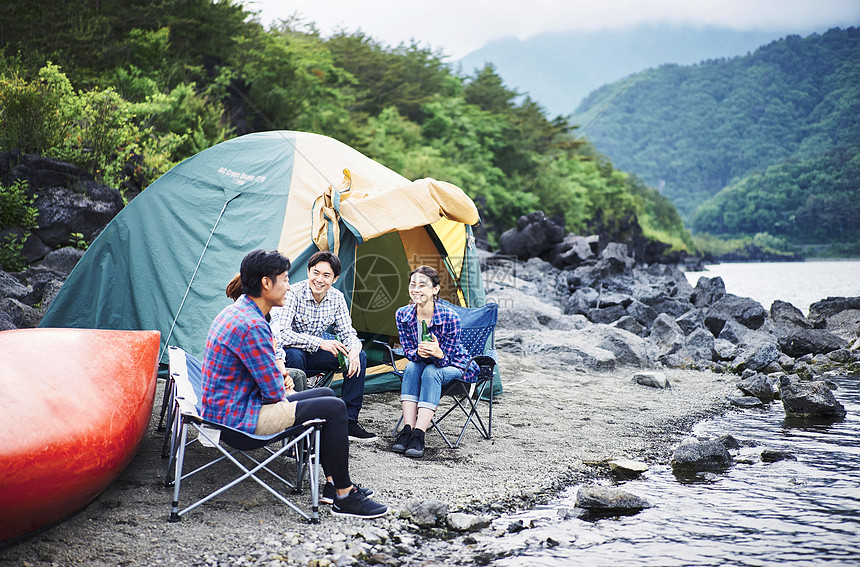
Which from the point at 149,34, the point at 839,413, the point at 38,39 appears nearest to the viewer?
the point at 839,413

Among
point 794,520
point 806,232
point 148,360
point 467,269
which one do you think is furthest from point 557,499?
point 806,232

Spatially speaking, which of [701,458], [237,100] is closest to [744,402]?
[701,458]

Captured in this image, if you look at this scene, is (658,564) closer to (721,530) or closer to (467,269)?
(721,530)

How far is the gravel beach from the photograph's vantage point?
2.86 metres

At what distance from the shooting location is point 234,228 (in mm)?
5641

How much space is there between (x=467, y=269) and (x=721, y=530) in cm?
355

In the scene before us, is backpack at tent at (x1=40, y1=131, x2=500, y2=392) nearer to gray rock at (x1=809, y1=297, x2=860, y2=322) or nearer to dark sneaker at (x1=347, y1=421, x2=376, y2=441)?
dark sneaker at (x1=347, y1=421, x2=376, y2=441)

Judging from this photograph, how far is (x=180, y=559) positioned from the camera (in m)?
2.77

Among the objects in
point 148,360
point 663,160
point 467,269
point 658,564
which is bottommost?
point 658,564

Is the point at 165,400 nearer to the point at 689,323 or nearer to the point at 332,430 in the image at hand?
the point at 332,430

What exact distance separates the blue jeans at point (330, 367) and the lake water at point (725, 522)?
4.75ft

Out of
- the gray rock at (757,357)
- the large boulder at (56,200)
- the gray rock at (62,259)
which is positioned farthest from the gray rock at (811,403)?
the large boulder at (56,200)

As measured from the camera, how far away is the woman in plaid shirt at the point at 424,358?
14.5 ft

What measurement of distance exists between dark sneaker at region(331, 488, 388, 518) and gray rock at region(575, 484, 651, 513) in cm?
117
